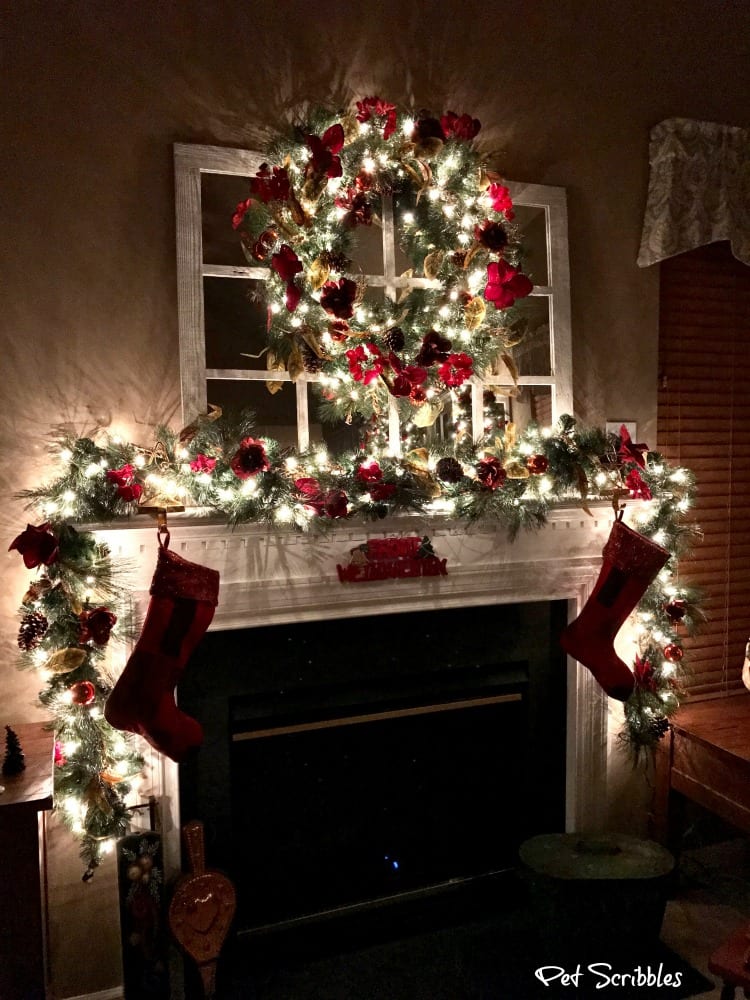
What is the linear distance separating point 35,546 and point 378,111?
1.56 metres

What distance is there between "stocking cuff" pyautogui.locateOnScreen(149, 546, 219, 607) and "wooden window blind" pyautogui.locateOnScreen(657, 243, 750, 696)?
1834 millimetres

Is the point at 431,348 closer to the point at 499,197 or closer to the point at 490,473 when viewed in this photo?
the point at 490,473

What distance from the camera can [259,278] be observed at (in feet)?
6.53

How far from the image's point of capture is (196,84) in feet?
6.24

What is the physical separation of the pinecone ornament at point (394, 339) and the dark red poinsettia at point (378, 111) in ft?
1.95

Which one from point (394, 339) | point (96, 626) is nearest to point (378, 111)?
point (394, 339)

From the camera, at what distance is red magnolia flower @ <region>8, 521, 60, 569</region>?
1544 mm

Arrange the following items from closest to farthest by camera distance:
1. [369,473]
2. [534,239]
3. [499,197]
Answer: [369,473]
[499,197]
[534,239]

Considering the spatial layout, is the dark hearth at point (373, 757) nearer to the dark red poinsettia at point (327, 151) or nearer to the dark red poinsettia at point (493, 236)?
the dark red poinsettia at point (493, 236)

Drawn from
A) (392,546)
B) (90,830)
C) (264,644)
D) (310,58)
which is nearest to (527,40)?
(310,58)

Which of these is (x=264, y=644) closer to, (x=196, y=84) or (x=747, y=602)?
(x=196, y=84)

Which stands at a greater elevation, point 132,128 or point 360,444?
point 132,128

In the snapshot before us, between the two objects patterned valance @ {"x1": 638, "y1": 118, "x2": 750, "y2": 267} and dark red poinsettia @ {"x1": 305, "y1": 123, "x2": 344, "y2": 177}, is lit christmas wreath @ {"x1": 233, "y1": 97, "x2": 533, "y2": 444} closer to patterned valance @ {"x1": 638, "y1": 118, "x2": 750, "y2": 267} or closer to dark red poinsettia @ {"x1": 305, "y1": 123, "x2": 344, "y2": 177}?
dark red poinsettia @ {"x1": 305, "y1": 123, "x2": 344, "y2": 177}

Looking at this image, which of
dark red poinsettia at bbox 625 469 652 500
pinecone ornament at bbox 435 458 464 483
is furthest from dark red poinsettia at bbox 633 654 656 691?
pinecone ornament at bbox 435 458 464 483
